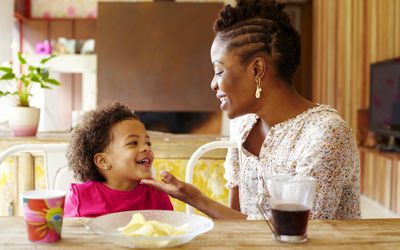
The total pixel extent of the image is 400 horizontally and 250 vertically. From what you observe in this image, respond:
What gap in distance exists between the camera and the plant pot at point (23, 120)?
2402mm

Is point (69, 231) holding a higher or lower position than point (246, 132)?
lower

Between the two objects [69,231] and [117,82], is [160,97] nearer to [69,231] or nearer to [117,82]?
[117,82]

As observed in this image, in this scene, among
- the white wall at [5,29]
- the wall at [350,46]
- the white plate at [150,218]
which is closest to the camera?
the white plate at [150,218]

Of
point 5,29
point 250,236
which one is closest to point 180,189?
point 250,236

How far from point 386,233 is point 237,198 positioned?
70 cm

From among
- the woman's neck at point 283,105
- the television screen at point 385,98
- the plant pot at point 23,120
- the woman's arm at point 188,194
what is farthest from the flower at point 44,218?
the television screen at point 385,98

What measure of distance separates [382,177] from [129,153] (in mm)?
3393

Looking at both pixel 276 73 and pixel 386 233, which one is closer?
pixel 386 233

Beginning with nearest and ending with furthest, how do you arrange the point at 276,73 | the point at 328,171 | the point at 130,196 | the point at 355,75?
the point at 328,171, the point at 276,73, the point at 130,196, the point at 355,75

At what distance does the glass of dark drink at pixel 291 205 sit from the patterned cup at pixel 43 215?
38cm

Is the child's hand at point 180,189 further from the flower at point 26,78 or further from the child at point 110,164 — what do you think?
the flower at point 26,78

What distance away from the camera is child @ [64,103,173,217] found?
1.56 meters

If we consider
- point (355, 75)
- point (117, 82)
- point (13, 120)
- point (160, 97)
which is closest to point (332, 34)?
point (355, 75)

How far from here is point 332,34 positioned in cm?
584
